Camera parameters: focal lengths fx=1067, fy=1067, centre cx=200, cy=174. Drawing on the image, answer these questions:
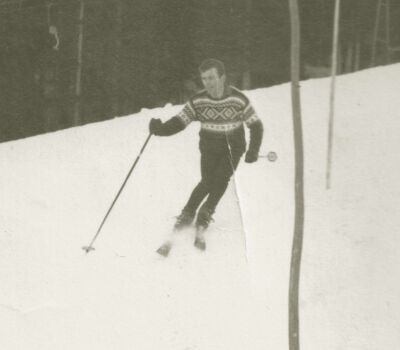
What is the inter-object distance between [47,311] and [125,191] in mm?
833

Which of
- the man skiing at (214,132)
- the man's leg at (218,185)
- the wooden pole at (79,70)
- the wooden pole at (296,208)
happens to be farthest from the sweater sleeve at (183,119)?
the wooden pole at (79,70)

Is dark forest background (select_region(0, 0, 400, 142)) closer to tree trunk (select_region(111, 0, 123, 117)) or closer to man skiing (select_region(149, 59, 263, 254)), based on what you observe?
tree trunk (select_region(111, 0, 123, 117))

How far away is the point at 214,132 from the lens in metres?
5.53

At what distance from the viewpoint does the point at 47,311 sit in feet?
17.4

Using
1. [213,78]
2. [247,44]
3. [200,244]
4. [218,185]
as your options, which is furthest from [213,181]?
[247,44]

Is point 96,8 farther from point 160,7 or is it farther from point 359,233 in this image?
point 359,233

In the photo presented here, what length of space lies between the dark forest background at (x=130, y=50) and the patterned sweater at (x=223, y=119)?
26cm

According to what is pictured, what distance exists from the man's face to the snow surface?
1.00 feet

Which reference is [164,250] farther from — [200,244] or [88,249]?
[88,249]

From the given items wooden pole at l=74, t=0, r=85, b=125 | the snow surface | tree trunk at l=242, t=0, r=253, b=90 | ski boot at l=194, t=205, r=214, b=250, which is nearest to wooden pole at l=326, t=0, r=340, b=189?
the snow surface

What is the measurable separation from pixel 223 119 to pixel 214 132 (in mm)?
100

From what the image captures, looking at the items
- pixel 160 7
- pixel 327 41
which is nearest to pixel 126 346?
pixel 160 7

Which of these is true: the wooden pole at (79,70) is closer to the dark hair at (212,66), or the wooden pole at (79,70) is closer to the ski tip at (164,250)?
the dark hair at (212,66)

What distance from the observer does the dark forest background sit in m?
5.98
